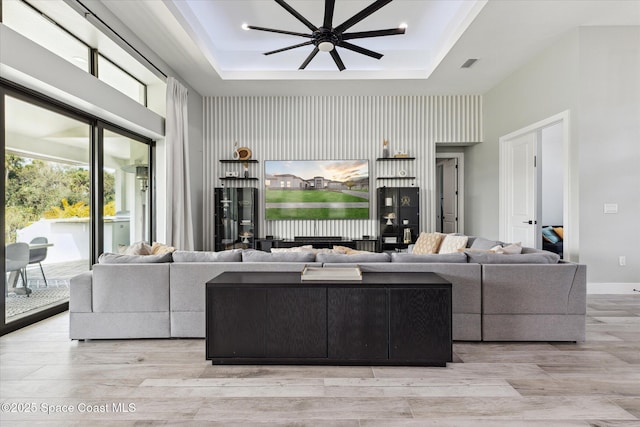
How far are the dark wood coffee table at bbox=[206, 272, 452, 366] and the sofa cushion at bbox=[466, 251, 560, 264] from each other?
2.27 ft

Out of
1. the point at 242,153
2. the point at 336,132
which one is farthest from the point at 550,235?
the point at 242,153

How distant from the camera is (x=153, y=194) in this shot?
5.17 meters

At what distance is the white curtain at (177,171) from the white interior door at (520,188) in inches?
198

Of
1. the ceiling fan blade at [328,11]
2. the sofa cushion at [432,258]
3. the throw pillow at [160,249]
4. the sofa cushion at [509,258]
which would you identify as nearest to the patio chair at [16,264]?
the throw pillow at [160,249]

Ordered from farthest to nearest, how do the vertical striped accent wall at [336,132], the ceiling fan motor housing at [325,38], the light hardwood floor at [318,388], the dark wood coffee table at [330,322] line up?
the vertical striped accent wall at [336,132] < the ceiling fan motor housing at [325,38] < the dark wood coffee table at [330,322] < the light hardwood floor at [318,388]

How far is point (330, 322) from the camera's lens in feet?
7.59

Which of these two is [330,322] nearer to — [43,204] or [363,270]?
[363,270]

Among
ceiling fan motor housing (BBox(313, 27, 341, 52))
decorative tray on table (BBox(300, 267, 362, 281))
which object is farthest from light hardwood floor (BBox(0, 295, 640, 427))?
ceiling fan motor housing (BBox(313, 27, 341, 52))

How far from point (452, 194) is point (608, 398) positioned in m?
5.64

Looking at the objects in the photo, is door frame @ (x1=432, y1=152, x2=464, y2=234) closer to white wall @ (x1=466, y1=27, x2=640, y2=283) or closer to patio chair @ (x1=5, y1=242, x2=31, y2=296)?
white wall @ (x1=466, y1=27, x2=640, y2=283)

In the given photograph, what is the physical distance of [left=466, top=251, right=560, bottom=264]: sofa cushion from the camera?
2.79 m

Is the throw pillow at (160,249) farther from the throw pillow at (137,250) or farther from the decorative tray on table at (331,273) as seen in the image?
the decorative tray on table at (331,273)

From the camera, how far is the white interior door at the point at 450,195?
718 centimetres

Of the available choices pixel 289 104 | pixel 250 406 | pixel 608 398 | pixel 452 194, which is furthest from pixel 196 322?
pixel 452 194
